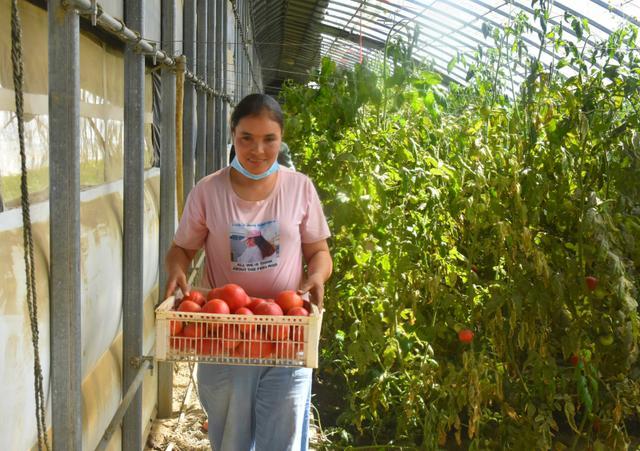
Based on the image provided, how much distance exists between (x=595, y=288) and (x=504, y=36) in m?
1.22

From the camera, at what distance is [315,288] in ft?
7.97

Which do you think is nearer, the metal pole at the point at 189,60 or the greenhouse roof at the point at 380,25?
the metal pole at the point at 189,60

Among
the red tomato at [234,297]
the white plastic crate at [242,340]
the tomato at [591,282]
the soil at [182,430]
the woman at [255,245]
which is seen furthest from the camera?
the soil at [182,430]

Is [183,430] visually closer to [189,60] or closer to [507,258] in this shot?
[507,258]

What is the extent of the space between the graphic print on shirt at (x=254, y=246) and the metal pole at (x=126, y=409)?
1.70 ft

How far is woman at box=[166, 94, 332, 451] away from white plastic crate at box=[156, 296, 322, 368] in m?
0.31

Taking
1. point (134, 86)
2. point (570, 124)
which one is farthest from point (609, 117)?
point (134, 86)

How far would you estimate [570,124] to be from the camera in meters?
3.28

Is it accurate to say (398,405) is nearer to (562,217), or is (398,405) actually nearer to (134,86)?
(562,217)

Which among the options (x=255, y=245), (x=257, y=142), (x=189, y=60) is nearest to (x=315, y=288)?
(x=255, y=245)

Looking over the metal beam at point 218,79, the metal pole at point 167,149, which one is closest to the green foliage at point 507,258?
the metal pole at point 167,149

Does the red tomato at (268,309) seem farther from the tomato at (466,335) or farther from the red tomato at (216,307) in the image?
the tomato at (466,335)

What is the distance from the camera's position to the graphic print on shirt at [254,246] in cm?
247

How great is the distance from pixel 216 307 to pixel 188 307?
0.08 meters
